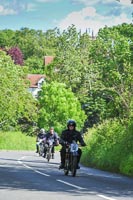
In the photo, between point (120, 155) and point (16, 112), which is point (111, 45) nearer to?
point (16, 112)

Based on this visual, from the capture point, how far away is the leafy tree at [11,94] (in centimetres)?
7369

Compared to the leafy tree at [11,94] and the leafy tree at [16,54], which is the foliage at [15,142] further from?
the leafy tree at [16,54]

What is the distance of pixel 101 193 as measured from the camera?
13.8 m

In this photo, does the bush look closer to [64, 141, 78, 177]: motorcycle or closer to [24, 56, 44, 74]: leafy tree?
[64, 141, 78, 177]: motorcycle

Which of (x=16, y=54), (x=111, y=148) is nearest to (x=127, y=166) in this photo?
(x=111, y=148)

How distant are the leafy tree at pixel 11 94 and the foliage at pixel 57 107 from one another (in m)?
11.0

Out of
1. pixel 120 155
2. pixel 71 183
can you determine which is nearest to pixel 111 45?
pixel 120 155

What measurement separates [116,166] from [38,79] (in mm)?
102741

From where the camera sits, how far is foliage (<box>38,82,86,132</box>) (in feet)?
294

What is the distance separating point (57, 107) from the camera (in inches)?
3578

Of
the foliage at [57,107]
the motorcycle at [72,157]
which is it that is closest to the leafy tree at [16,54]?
the foliage at [57,107]

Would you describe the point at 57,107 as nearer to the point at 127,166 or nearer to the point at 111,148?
the point at 111,148

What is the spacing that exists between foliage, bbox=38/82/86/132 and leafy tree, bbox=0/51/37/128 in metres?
11.0

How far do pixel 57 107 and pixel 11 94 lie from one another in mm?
17417
